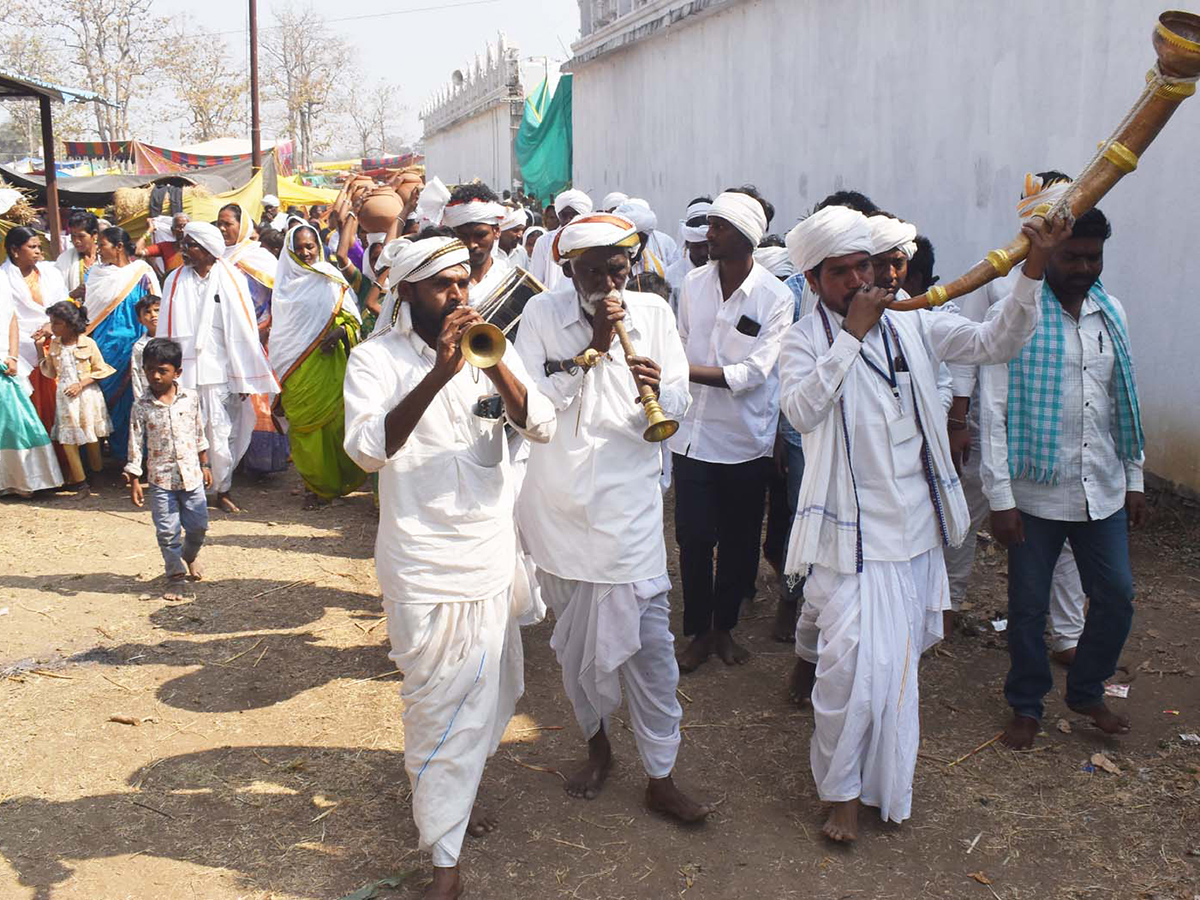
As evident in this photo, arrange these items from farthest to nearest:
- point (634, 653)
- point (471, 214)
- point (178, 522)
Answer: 1. point (178, 522)
2. point (471, 214)
3. point (634, 653)

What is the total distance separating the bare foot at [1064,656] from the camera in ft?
16.6

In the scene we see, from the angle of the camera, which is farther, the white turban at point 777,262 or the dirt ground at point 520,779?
the white turban at point 777,262

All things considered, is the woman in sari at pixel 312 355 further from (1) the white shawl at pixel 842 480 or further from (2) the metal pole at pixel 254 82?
(2) the metal pole at pixel 254 82

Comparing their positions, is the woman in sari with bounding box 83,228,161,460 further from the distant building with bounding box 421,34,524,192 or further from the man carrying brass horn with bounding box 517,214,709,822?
the distant building with bounding box 421,34,524,192

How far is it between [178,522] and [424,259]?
3.80 m

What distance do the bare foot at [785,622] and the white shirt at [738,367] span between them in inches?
32.8

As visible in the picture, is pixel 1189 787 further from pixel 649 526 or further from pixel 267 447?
pixel 267 447

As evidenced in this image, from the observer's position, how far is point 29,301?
8.63 m

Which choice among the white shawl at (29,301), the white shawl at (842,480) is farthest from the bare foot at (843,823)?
the white shawl at (29,301)

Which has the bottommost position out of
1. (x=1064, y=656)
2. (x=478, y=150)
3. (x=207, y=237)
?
(x=1064, y=656)

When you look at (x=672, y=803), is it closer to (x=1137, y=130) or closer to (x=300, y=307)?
(x=1137, y=130)

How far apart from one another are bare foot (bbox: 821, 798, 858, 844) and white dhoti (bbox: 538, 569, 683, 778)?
0.56 meters

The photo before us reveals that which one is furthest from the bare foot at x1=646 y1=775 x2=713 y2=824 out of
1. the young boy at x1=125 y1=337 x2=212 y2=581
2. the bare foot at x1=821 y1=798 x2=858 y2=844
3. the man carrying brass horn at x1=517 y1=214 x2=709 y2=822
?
the young boy at x1=125 y1=337 x2=212 y2=581

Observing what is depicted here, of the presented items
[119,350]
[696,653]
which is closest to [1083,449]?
[696,653]
